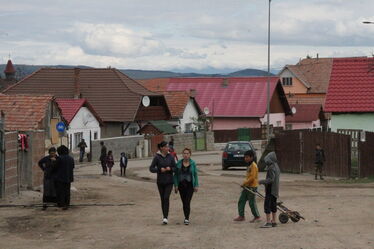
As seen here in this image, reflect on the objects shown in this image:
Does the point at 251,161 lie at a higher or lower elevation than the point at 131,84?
lower

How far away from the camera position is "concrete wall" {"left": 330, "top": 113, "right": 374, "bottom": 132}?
115 feet

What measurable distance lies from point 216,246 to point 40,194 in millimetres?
10448

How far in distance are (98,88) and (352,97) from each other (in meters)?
34.8

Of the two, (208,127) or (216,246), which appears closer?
(216,246)

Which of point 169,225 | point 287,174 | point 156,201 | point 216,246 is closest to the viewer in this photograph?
point 216,246

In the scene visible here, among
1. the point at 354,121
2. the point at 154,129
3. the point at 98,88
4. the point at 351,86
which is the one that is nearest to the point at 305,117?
the point at 98,88

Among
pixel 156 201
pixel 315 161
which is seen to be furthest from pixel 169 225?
pixel 315 161

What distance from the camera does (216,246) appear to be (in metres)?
13.2

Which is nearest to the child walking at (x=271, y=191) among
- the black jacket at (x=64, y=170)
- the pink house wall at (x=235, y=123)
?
the black jacket at (x=64, y=170)

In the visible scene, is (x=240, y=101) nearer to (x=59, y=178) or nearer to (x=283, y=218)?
(x=59, y=178)

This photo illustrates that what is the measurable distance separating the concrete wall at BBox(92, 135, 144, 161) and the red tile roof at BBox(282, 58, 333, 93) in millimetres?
48529

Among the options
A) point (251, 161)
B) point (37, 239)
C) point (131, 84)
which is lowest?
point (37, 239)

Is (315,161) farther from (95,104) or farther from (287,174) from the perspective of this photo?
(95,104)

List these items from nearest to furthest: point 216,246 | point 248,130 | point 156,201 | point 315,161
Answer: point 216,246 → point 156,201 → point 315,161 → point 248,130
